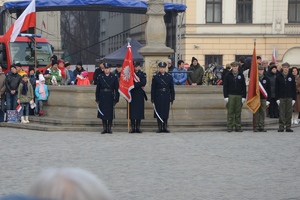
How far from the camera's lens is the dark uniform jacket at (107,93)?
62.0 ft

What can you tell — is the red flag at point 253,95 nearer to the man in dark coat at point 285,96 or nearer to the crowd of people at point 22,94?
the man in dark coat at point 285,96

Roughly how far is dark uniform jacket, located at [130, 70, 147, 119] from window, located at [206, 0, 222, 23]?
30456 millimetres

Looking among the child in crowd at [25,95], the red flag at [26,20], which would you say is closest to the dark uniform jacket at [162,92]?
the child in crowd at [25,95]

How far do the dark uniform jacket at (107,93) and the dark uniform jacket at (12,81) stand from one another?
12.2 ft

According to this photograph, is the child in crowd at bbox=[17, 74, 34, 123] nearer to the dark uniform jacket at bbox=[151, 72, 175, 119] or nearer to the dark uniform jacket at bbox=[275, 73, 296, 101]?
the dark uniform jacket at bbox=[151, 72, 175, 119]

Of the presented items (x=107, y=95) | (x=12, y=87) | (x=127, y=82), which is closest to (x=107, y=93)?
(x=107, y=95)

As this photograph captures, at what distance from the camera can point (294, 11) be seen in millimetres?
49188

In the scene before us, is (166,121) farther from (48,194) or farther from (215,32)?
(215,32)

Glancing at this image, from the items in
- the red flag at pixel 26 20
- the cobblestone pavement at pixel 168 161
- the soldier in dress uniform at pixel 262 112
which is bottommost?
the cobblestone pavement at pixel 168 161

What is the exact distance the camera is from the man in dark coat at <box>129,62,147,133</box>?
19047 millimetres

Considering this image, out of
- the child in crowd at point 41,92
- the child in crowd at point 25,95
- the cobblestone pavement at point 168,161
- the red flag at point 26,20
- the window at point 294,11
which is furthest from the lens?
the window at point 294,11

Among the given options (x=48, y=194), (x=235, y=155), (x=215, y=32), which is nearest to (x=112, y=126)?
(x=235, y=155)

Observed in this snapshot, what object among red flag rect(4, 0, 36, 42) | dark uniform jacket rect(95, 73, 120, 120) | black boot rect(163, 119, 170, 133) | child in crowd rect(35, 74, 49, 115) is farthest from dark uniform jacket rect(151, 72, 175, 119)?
red flag rect(4, 0, 36, 42)

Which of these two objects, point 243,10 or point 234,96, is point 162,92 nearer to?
point 234,96
